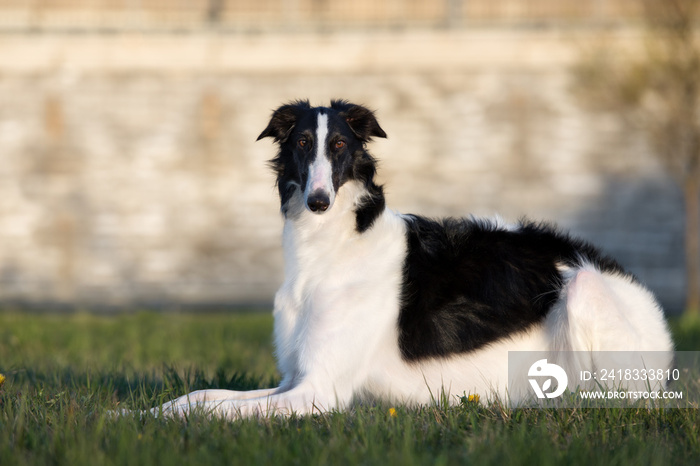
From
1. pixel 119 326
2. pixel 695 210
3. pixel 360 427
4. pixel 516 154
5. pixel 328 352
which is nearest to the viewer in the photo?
pixel 360 427

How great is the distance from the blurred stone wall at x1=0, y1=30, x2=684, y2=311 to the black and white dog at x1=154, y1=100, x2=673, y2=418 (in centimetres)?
1188

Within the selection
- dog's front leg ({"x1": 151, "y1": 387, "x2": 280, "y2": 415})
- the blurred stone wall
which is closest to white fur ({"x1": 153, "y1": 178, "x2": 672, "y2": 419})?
dog's front leg ({"x1": 151, "y1": 387, "x2": 280, "y2": 415})

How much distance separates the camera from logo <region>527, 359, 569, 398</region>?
4176mm

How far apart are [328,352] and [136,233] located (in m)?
13.4

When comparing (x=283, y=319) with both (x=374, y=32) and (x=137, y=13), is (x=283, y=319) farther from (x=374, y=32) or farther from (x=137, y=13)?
(x=137, y=13)

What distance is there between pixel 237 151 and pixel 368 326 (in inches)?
512

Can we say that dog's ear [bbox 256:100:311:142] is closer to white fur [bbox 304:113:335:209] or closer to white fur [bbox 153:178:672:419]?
white fur [bbox 304:113:335:209]

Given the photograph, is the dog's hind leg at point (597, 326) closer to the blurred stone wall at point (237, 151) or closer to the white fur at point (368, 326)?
the white fur at point (368, 326)

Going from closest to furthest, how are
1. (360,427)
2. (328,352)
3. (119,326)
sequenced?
(360,427) → (328,352) → (119,326)

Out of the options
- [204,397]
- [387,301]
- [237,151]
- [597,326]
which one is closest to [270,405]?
[204,397]

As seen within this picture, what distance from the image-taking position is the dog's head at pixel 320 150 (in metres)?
3.90

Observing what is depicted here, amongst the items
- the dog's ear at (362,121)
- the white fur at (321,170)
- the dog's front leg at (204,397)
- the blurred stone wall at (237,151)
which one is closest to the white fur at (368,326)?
the dog's front leg at (204,397)

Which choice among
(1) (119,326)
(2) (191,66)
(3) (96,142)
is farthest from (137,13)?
(1) (119,326)

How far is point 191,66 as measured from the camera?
1677 centimetres
